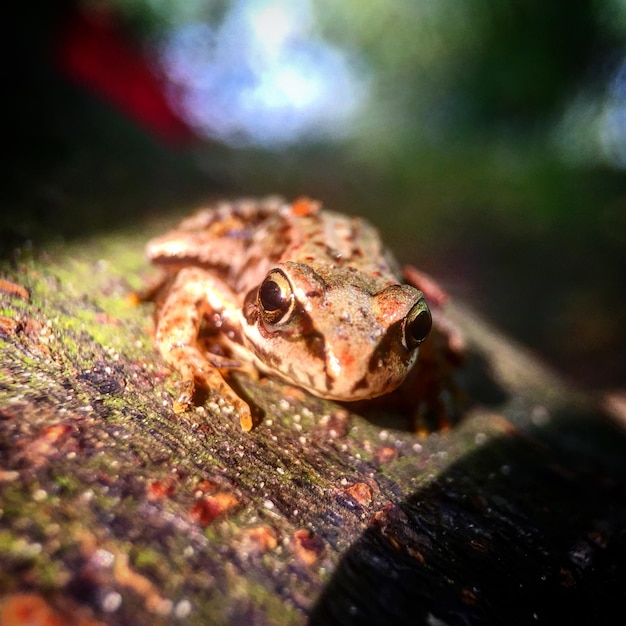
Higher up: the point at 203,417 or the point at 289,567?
the point at 203,417

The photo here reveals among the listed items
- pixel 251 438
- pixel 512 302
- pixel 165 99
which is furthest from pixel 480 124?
pixel 251 438

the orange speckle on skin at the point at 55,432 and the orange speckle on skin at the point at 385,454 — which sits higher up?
the orange speckle on skin at the point at 385,454

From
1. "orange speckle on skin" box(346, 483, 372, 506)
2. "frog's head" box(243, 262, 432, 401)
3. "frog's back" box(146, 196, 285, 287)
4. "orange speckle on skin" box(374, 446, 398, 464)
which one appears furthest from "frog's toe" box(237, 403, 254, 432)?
"frog's back" box(146, 196, 285, 287)

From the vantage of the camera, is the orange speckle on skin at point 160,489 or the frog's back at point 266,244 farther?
the frog's back at point 266,244

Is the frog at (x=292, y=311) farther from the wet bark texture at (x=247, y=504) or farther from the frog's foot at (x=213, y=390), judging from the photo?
the wet bark texture at (x=247, y=504)

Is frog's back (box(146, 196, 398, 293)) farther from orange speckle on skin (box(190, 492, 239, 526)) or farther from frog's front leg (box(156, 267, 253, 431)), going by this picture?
orange speckle on skin (box(190, 492, 239, 526))

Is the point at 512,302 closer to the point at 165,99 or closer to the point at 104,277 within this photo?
the point at 104,277

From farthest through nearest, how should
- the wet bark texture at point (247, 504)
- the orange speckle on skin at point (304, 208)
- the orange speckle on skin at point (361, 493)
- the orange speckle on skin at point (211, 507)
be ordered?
1. the orange speckle on skin at point (304, 208)
2. the orange speckle on skin at point (361, 493)
3. the orange speckle on skin at point (211, 507)
4. the wet bark texture at point (247, 504)

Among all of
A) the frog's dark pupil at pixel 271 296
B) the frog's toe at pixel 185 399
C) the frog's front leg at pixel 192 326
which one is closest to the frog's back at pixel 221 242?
the frog's front leg at pixel 192 326
